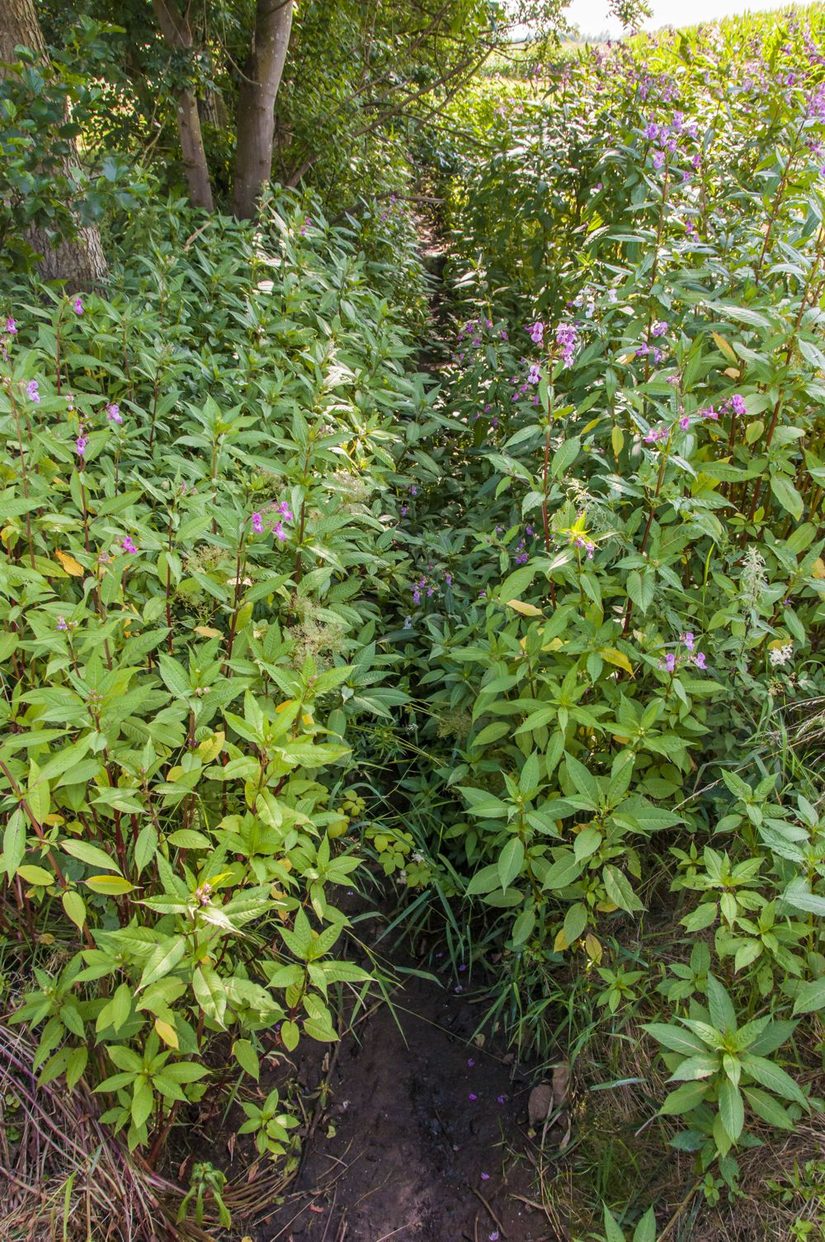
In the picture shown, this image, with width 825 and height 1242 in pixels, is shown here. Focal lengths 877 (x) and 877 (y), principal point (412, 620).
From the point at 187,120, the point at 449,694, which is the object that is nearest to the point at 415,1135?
the point at 449,694

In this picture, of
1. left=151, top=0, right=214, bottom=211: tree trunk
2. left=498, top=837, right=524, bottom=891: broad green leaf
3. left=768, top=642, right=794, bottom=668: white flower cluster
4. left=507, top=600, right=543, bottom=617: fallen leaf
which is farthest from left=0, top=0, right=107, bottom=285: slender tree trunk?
A: left=768, top=642, right=794, bottom=668: white flower cluster

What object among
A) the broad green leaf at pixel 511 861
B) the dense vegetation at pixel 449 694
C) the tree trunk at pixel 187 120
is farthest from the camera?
the tree trunk at pixel 187 120

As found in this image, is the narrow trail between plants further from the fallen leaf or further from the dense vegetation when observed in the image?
the fallen leaf

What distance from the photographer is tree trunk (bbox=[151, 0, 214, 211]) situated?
441 cm

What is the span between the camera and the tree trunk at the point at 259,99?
4.45m

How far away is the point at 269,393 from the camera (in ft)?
8.88

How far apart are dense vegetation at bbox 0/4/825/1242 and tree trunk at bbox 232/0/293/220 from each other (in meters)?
1.52

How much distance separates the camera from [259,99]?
4.55m

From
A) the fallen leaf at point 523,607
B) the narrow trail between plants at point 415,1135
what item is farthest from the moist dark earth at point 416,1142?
the fallen leaf at point 523,607

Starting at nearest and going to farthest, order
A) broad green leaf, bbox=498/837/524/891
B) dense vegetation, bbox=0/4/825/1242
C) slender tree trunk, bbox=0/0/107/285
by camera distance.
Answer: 1. dense vegetation, bbox=0/4/825/1242
2. broad green leaf, bbox=498/837/524/891
3. slender tree trunk, bbox=0/0/107/285

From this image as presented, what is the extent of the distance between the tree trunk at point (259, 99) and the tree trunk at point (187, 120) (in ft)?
0.69

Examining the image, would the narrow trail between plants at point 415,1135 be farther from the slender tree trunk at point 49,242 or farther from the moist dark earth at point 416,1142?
the slender tree trunk at point 49,242

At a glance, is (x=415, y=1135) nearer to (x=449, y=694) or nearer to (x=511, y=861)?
(x=511, y=861)

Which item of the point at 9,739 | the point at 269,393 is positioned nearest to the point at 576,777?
the point at 9,739
